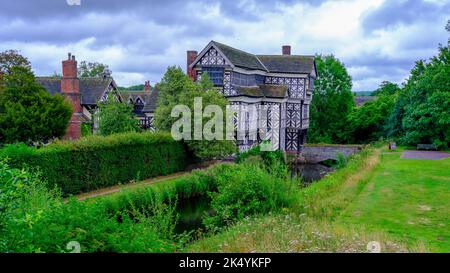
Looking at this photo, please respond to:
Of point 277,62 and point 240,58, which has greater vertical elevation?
point 277,62

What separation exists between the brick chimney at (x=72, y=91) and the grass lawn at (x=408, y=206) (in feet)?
85.3

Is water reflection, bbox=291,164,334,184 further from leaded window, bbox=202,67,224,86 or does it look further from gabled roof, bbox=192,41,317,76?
leaded window, bbox=202,67,224,86

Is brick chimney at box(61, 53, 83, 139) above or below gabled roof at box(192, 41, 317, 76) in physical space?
below

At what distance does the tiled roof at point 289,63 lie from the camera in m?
41.8

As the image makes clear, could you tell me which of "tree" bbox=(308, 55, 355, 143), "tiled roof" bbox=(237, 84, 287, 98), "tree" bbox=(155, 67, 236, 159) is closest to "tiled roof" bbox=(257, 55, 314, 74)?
"tiled roof" bbox=(237, 84, 287, 98)

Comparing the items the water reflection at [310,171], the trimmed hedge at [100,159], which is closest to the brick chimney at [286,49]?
the water reflection at [310,171]

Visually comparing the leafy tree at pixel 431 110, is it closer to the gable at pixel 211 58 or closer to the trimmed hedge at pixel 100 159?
the gable at pixel 211 58

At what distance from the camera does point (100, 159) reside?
2328cm

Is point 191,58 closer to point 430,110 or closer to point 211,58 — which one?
point 211,58

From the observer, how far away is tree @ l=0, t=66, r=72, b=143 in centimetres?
2883

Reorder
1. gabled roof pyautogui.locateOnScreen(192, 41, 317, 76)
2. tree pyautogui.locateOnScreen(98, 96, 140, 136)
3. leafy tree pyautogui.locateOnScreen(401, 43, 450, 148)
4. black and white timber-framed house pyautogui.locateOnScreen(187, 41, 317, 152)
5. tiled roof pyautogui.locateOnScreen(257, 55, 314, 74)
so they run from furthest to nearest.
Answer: tiled roof pyautogui.locateOnScreen(257, 55, 314, 74) < gabled roof pyautogui.locateOnScreen(192, 41, 317, 76) < black and white timber-framed house pyautogui.locateOnScreen(187, 41, 317, 152) < tree pyautogui.locateOnScreen(98, 96, 140, 136) < leafy tree pyautogui.locateOnScreen(401, 43, 450, 148)

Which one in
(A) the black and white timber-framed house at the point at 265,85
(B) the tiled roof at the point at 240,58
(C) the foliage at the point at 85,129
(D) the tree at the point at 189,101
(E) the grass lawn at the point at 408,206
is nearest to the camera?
(E) the grass lawn at the point at 408,206

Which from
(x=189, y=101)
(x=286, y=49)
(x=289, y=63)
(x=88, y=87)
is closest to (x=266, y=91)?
(x=289, y=63)

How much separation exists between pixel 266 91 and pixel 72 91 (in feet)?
55.2
